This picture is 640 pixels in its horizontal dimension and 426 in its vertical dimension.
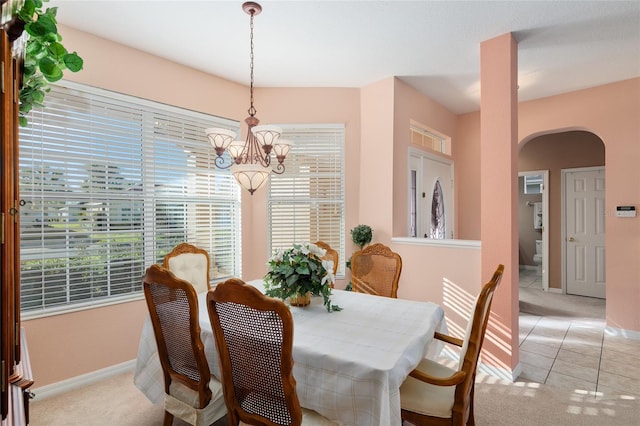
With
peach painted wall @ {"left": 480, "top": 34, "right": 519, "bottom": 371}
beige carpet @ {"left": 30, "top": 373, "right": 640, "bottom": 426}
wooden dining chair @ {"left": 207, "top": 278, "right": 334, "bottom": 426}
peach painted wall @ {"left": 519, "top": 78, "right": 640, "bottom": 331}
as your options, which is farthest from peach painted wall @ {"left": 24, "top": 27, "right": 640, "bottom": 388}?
wooden dining chair @ {"left": 207, "top": 278, "right": 334, "bottom": 426}

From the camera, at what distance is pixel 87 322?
279cm

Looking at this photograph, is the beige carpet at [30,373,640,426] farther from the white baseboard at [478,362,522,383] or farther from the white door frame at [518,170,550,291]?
the white door frame at [518,170,550,291]

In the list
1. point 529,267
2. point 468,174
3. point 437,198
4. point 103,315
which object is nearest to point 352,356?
point 103,315

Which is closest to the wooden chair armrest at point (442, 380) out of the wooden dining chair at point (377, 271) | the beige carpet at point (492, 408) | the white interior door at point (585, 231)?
the beige carpet at point (492, 408)

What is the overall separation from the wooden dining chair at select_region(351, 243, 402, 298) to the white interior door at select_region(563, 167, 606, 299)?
4350mm

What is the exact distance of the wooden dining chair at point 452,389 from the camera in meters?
1.52

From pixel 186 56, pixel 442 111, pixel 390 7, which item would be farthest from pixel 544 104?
pixel 186 56

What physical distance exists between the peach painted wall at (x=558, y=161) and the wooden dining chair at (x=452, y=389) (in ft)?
16.6

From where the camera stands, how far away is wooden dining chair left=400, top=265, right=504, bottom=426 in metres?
1.52

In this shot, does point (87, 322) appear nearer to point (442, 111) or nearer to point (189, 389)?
point (189, 389)

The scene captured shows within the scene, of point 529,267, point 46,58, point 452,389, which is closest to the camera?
point 46,58

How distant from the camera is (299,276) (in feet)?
6.79

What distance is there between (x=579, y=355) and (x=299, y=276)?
119 inches

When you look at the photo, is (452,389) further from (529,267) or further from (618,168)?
(529,267)
